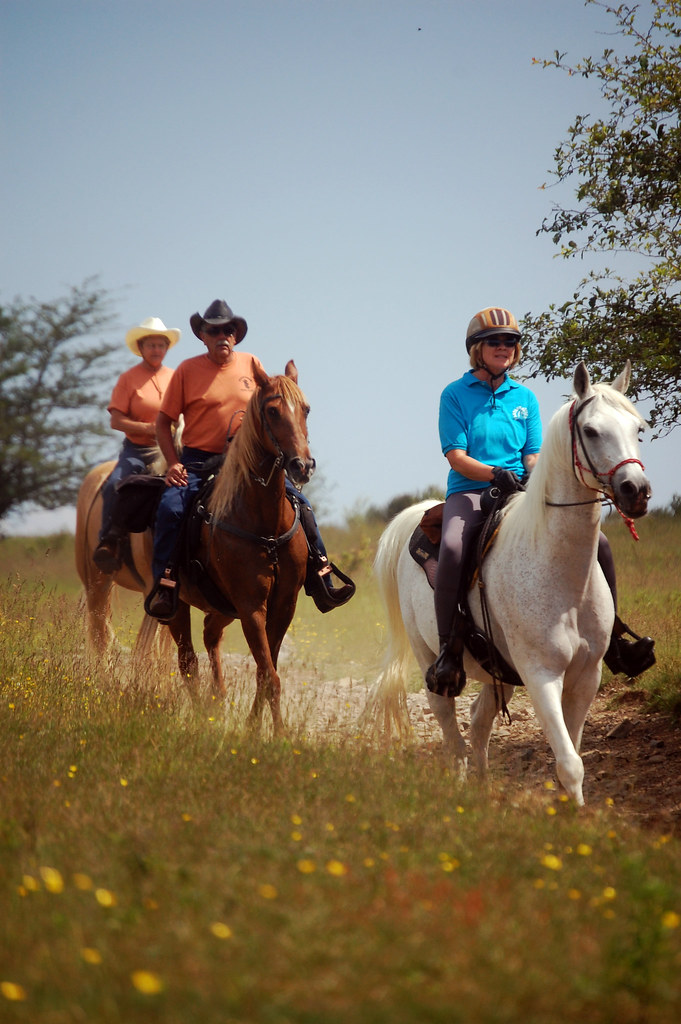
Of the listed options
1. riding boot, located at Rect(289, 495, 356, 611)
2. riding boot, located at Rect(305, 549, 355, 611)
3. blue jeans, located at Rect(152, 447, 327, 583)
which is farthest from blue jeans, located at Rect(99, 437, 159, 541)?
riding boot, located at Rect(305, 549, 355, 611)

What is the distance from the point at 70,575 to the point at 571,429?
19116mm

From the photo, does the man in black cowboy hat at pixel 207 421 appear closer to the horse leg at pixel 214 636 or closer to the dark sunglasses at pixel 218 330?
the dark sunglasses at pixel 218 330

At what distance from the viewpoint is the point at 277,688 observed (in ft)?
22.9

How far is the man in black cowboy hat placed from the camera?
25.6 ft

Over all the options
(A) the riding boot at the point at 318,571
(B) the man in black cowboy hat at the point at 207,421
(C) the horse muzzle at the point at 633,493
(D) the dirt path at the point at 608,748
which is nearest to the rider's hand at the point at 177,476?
(B) the man in black cowboy hat at the point at 207,421

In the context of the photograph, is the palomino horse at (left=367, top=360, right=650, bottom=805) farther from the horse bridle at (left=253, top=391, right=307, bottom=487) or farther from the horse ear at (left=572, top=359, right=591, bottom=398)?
the horse bridle at (left=253, top=391, right=307, bottom=487)

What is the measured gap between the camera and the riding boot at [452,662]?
6.16 metres

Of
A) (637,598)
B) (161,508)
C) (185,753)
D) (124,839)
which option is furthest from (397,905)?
(637,598)

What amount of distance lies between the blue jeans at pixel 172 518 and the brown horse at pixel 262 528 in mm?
228

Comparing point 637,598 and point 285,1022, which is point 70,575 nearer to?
point 637,598

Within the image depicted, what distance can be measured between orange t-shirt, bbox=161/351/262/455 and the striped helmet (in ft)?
7.45

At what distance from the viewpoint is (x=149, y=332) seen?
9727 millimetres

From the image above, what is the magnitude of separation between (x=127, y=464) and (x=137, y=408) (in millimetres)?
595

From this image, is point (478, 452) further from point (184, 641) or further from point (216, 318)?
point (184, 641)
